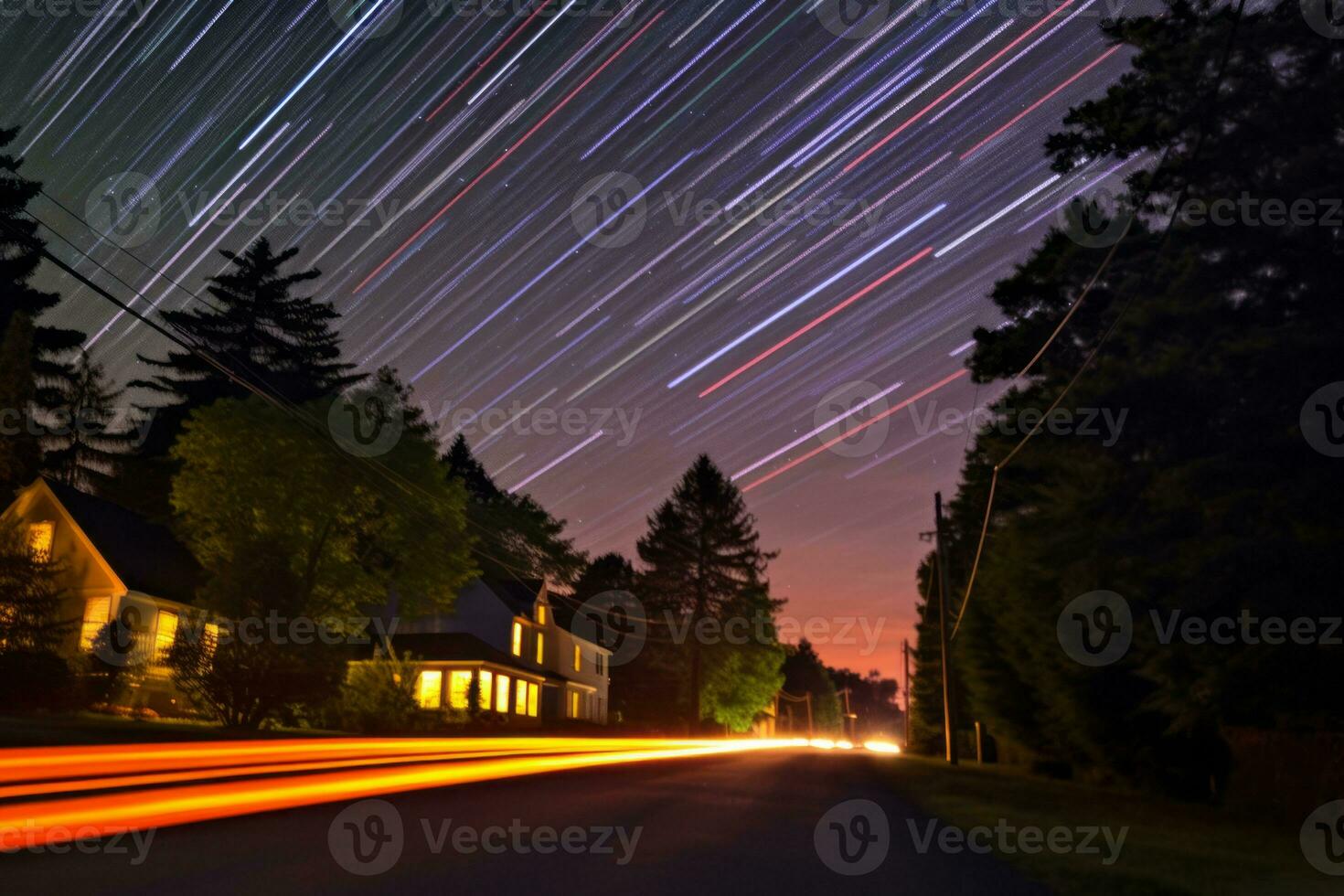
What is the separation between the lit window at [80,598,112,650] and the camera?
119 feet

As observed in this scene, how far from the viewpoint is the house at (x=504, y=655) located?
166ft

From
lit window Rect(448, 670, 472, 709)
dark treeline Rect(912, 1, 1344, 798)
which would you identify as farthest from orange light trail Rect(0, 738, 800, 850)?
lit window Rect(448, 670, 472, 709)

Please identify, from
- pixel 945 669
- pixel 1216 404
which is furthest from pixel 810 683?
pixel 1216 404

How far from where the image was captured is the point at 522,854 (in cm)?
884

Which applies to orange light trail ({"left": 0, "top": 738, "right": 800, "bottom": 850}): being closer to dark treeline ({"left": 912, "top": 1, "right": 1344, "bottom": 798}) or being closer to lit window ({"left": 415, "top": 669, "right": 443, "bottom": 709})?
dark treeline ({"left": 912, "top": 1, "right": 1344, "bottom": 798})

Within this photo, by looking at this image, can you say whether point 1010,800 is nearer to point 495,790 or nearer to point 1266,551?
point 1266,551

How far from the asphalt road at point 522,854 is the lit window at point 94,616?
27.8 m

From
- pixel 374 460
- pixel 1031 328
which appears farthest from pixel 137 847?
pixel 374 460

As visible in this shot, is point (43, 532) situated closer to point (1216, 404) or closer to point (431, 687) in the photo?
point (431, 687)

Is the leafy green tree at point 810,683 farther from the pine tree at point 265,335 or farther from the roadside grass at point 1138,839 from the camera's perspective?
the roadside grass at point 1138,839

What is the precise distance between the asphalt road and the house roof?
2836cm

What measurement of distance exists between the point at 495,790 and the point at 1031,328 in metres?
20.3

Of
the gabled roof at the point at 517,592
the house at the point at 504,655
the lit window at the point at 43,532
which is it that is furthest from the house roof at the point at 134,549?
the gabled roof at the point at 517,592

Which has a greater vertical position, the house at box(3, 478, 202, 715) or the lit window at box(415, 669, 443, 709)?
the house at box(3, 478, 202, 715)
